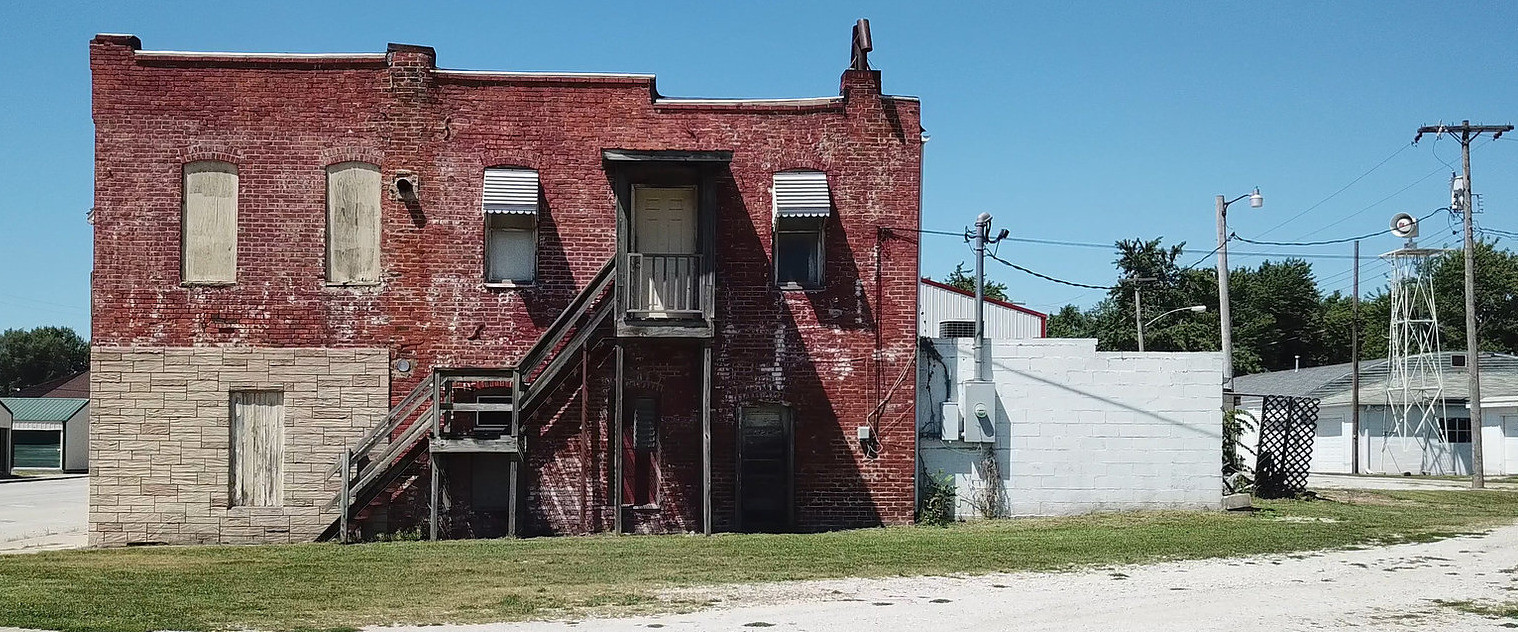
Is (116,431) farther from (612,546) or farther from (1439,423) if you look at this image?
(1439,423)

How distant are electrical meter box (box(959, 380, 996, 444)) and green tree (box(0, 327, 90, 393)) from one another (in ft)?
308

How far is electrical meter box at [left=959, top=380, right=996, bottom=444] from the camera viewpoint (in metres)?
21.8

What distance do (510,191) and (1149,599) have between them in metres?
11.8

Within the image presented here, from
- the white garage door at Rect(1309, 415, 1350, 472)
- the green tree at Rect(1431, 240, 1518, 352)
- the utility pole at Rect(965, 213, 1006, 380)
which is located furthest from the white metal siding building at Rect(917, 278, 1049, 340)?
the green tree at Rect(1431, 240, 1518, 352)

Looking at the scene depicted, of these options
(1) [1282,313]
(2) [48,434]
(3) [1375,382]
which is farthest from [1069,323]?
(2) [48,434]

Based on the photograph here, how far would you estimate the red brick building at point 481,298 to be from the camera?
2089cm

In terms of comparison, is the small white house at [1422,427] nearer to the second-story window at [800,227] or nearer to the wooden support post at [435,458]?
the second-story window at [800,227]

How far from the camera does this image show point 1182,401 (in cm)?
2234

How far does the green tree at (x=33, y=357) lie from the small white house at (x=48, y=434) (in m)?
43.6

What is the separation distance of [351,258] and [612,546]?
6523 millimetres

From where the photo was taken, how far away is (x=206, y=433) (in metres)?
21.0

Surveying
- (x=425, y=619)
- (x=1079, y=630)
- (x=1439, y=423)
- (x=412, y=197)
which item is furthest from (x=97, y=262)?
(x=1439, y=423)

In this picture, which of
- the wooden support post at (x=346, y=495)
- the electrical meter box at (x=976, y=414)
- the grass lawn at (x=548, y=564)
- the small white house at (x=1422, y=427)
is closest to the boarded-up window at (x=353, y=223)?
the wooden support post at (x=346, y=495)

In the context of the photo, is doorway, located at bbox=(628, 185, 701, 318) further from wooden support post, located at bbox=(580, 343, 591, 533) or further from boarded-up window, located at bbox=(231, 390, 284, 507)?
boarded-up window, located at bbox=(231, 390, 284, 507)
